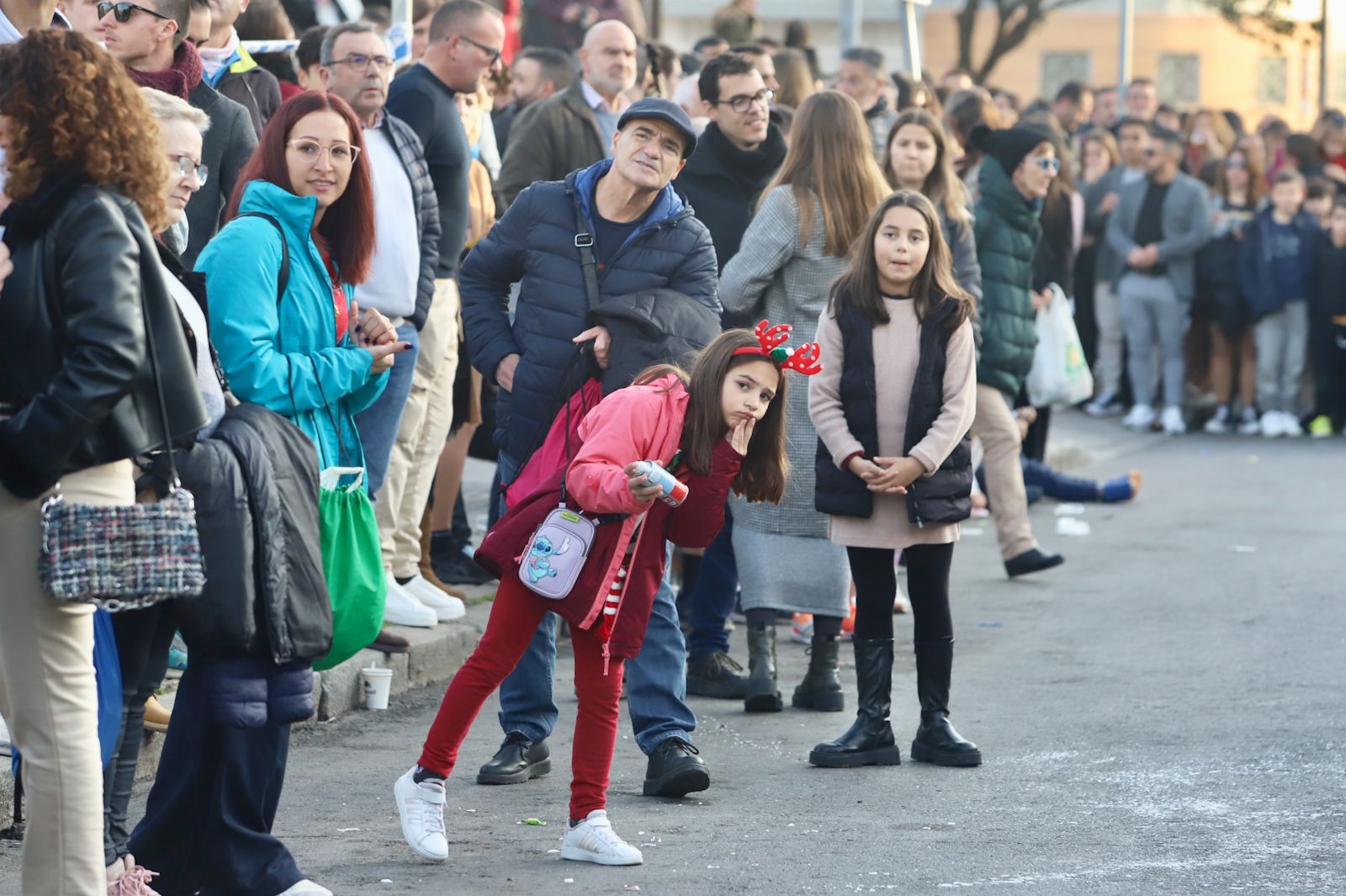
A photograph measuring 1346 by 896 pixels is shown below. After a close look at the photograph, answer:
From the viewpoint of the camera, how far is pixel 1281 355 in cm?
1727

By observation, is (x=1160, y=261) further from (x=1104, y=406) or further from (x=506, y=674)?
(x=506, y=674)

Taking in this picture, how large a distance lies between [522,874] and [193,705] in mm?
940

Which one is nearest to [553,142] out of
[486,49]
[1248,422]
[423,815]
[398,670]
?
[486,49]

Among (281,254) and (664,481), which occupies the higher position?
(281,254)

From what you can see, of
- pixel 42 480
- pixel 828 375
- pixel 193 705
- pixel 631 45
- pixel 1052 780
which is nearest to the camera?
pixel 42 480

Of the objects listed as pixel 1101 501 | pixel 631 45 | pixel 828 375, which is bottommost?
pixel 1101 501

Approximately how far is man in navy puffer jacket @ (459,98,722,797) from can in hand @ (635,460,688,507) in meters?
1.07

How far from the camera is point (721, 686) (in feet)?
25.0

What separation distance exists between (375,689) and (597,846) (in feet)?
6.99

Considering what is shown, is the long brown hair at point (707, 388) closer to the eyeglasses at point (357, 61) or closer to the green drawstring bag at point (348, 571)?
the green drawstring bag at point (348, 571)

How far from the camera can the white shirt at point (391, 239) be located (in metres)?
7.42

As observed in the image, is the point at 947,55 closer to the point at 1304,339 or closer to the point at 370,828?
the point at 1304,339

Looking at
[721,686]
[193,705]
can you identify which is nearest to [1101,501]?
Result: [721,686]

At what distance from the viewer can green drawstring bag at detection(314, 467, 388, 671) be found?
16.1ft
